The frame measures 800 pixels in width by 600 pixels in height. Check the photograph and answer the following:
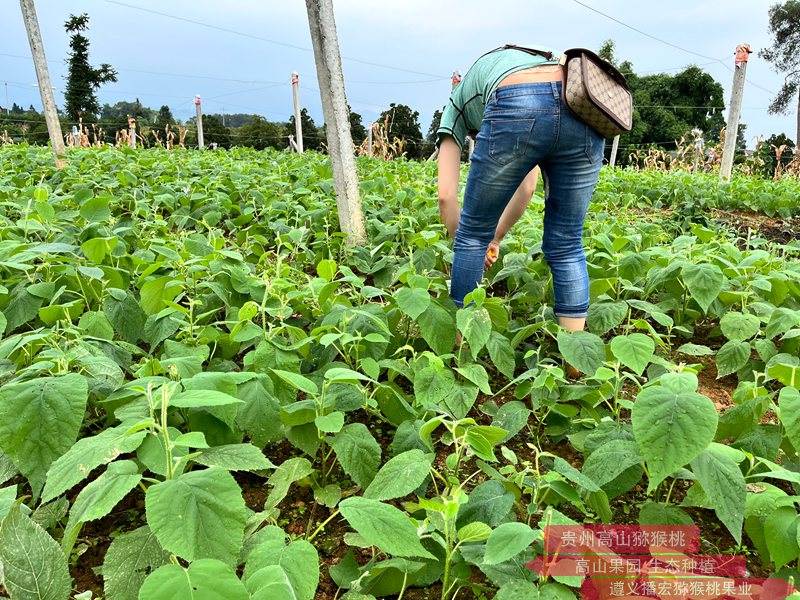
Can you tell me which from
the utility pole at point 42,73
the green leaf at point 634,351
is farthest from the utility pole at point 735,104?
the utility pole at point 42,73

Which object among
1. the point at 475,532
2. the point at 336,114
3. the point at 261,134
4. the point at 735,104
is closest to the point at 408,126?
the point at 261,134

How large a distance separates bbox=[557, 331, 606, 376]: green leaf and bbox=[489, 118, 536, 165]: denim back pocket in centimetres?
61

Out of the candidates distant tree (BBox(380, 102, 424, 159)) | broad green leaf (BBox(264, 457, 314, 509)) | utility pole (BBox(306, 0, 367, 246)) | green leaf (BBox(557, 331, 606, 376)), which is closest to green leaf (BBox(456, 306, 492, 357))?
green leaf (BBox(557, 331, 606, 376))

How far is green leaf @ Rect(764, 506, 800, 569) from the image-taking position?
115cm

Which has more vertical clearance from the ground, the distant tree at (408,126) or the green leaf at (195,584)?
the distant tree at (408,126)

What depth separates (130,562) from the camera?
1107 millimetres

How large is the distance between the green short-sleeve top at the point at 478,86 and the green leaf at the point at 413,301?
65 cm

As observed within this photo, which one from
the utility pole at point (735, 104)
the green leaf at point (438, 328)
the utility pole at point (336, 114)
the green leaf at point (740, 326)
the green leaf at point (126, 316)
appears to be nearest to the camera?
the green leaf at point (438, 328)

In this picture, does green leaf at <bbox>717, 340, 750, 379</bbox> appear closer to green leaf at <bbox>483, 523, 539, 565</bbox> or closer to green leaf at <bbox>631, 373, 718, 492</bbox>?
green leaf at <bbox>631, 373, 718, 492</bbox>

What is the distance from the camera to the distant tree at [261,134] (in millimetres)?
20297

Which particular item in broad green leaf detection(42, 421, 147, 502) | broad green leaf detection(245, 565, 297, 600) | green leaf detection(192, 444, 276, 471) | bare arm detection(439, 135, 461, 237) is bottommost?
broad green leaf detection(245, 565, 297, 600)

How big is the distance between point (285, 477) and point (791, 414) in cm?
119

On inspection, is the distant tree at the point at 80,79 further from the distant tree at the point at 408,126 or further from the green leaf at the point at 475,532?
the green leaf at the point at 475,532

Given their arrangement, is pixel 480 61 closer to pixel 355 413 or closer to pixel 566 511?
pixel 355 413
